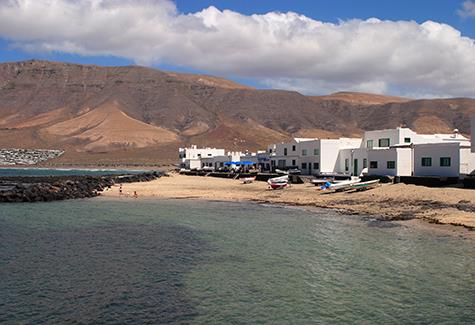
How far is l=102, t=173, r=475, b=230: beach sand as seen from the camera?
31741 millimetres

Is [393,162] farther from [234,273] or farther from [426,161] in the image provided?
[234,273]

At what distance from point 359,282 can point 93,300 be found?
29.3ft

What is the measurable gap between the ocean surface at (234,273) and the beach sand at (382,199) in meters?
4.09

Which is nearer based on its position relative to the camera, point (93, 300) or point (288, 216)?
point (93, 300)

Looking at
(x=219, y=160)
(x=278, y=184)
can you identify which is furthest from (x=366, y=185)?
(x=219, y=160)

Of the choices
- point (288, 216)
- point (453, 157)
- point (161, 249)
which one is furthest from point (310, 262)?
point (453, 157)

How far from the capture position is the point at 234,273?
18.5 m

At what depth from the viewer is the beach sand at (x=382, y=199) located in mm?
31741

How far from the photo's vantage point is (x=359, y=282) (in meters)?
17.1

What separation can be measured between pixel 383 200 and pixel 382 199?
1.56ft

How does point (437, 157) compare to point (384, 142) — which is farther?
point (384, 142)

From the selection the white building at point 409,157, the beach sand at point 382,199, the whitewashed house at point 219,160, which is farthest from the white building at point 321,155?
the whitewashed house at point 219,160

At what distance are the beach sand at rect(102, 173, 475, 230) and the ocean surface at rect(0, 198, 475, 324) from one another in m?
4.09

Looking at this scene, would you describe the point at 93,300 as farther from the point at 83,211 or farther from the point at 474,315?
the point at 83,211
